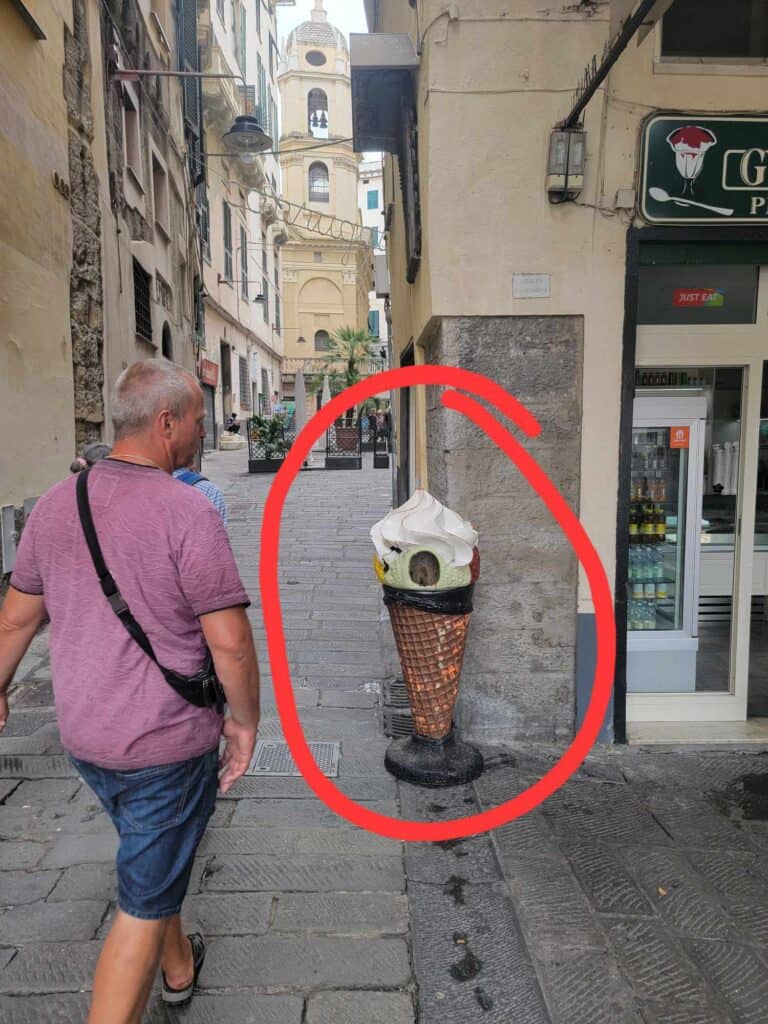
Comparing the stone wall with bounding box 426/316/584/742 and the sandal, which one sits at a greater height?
the stone wall with bounding box 426/316/584/742

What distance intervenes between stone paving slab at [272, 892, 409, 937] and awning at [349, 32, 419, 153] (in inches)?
173

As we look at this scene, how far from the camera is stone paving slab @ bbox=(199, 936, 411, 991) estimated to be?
248cm

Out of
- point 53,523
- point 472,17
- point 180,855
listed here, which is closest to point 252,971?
point 180,855

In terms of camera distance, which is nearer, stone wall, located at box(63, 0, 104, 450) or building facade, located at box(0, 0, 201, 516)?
building facade, located at box(0, 0, 201, 516)

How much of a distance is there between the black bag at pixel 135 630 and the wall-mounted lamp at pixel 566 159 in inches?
119

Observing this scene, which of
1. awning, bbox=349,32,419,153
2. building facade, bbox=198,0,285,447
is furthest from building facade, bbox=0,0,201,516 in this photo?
building facade, bbox=198,0,285,447

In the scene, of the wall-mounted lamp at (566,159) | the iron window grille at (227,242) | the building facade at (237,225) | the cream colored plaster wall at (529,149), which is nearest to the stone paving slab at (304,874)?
the cream colored plaster wall at (529,149)

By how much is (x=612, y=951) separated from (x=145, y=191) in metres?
12.2

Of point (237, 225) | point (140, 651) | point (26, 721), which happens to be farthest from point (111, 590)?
point (237, 225)

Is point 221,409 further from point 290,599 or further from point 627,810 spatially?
point 627,810

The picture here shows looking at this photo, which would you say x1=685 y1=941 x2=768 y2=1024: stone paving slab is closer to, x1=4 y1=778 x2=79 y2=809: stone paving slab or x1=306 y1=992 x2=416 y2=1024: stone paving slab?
x1=306 y1=992 x2=416 y2=1024: stone paving slab

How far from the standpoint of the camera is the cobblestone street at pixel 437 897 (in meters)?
2.41

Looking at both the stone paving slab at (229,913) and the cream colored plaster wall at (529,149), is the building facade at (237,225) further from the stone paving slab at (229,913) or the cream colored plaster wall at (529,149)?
the stone paving slab at (229,913)

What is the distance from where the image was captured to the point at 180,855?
6.71 feet
